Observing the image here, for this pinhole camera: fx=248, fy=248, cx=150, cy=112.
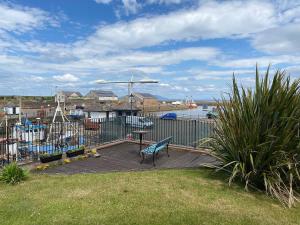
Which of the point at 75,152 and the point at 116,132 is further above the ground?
the point at 116,132

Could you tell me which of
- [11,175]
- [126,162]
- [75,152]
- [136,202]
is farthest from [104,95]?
[136,202]

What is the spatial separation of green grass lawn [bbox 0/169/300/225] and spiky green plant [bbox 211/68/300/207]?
47 centimetres

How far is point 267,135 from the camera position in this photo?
17.3 ft

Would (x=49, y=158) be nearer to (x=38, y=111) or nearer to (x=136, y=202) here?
(x=136, y=202)

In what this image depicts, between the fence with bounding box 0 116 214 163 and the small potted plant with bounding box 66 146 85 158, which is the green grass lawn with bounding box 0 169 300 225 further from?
the fence with bounding box 0 116 214 163

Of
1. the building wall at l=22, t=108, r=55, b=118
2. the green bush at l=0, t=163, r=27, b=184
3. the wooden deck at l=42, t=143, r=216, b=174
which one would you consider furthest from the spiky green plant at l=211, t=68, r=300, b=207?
the building wall at l=22, t=108, r=55, b=118

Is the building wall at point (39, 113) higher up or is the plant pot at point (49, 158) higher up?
the building wall at point (39, 113)

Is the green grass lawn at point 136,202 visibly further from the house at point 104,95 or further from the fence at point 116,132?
the house at point 104,95

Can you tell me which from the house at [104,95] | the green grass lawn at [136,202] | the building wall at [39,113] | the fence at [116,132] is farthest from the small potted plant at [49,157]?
the house at [104,95]

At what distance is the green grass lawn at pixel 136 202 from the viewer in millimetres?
3822

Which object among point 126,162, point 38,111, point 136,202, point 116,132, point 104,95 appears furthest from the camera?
point 104,95

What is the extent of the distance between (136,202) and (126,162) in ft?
12.5

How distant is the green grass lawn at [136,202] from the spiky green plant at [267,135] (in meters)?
0.47

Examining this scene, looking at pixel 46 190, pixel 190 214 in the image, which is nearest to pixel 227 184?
pixel 190 214
